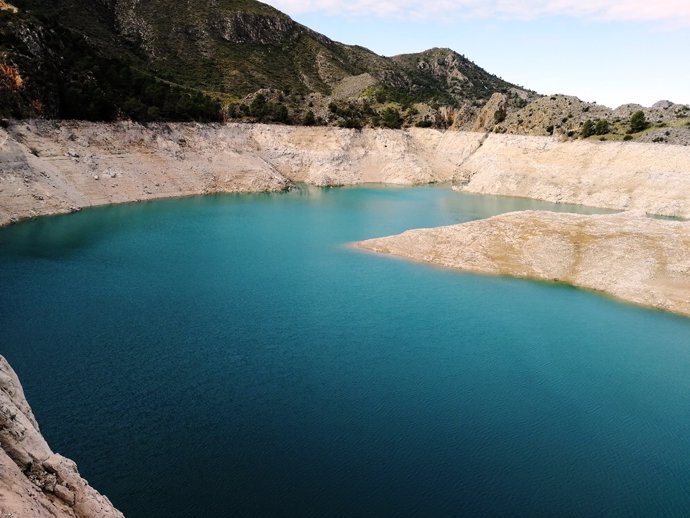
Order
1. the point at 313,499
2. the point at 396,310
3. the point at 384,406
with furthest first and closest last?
the point at 396,310 < the point at 384,406 < the point at 313,499

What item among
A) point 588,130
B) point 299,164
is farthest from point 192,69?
point 588,130

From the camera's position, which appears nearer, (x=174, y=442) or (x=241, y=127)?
(x=174, y=442)

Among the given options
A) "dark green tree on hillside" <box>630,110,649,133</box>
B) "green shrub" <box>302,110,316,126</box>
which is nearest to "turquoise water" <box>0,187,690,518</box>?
"dark green tree on hillside" <box>630,110,649,133</box>

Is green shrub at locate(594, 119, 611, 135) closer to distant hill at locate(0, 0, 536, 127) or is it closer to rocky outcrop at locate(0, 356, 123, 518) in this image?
distant hill at locate(0, 0, 536, 127)

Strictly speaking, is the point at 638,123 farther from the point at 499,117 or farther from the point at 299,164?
the point at 299,164

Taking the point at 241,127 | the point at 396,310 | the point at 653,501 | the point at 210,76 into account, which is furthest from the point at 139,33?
the point at 653,501

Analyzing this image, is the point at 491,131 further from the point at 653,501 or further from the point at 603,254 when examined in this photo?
the point at 653,501
